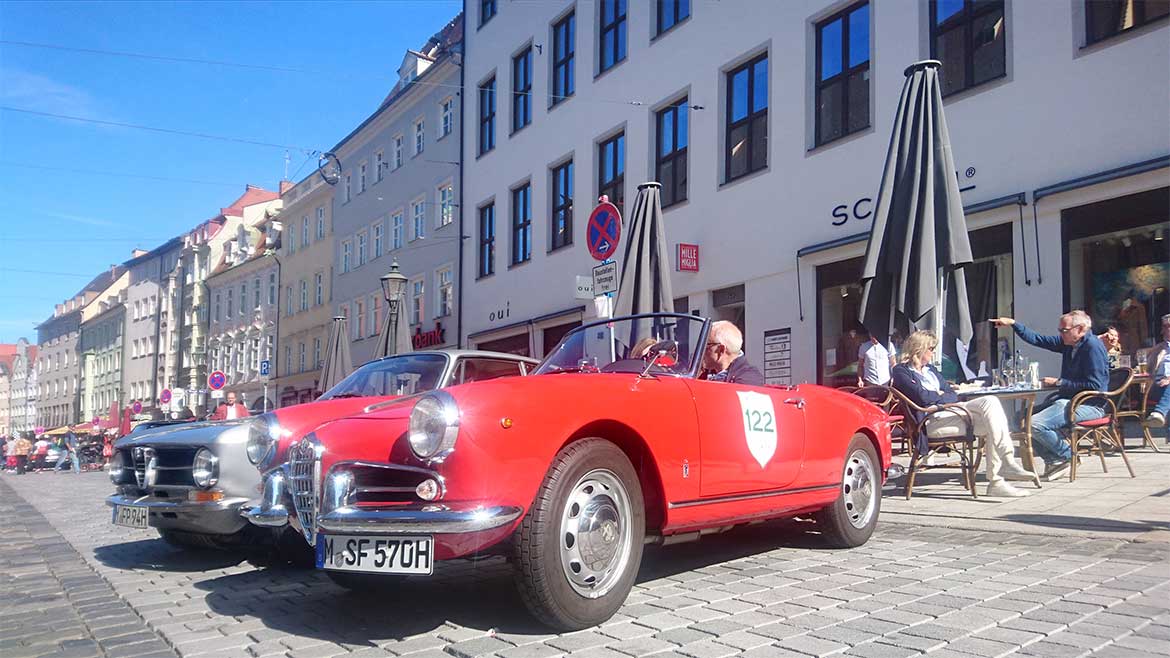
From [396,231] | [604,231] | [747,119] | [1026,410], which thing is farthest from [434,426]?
[396,231]

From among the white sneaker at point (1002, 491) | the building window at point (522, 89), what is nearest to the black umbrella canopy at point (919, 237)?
the white sneaker at point (1002, 491)

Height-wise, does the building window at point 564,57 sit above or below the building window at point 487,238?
above

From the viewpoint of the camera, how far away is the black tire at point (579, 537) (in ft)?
11.9

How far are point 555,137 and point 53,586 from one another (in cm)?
1868

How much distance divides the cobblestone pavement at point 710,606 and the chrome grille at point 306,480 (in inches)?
19.2

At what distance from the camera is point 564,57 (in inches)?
908

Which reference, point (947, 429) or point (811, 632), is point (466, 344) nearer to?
point (947, 429)

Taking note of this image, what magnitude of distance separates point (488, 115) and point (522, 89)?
7.48ft

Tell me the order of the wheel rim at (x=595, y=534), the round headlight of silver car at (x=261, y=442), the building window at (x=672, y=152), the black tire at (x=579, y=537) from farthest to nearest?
the building window at (x=672, y=152) → the round headlight of silver car at (x=261, y=442) → the wheel rim at (x=595, y=534) → the black tire at (x=579, y=537)

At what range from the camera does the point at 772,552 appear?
5.87 metres

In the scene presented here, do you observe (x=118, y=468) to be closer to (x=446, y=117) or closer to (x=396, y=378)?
(x=396, y=378)

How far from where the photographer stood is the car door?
454 cm

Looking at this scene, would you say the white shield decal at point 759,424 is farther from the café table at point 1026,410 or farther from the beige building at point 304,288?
the beige building at point 304,288

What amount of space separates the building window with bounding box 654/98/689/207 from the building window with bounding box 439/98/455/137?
1204 centimetres
